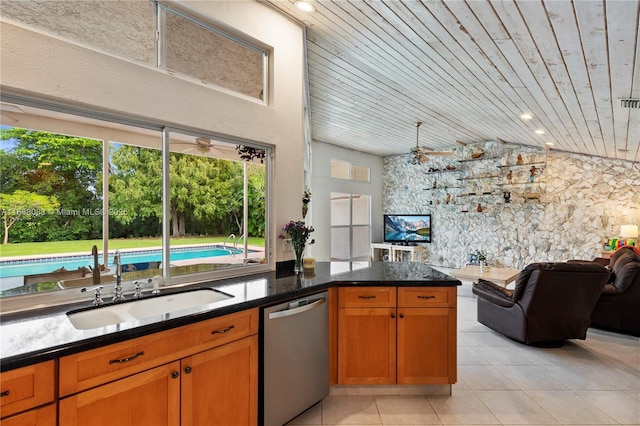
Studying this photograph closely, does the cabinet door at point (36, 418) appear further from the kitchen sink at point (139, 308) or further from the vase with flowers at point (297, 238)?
the vase with flowers at point (297, 238)

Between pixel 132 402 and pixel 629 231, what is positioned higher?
pixel 629 231

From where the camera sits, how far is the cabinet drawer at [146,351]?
1249 mm

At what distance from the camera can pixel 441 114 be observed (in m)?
5.17

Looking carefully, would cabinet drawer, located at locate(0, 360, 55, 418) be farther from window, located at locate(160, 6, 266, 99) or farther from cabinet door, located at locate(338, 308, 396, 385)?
window, located at locate(160, 6, 266, 99)

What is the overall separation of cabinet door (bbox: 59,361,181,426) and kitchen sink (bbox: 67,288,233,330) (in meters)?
0.39

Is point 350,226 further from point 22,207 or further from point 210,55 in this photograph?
point 22,207

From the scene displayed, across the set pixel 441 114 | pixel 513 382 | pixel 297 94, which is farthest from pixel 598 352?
pixel 297 94

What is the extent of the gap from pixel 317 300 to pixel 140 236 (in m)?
1.30

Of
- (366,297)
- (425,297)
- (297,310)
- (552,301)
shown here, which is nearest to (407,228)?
(552,301)

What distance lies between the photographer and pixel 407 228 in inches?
340

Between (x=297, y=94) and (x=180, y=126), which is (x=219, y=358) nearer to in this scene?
(x=180, y=126)

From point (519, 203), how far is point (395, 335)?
597 cm

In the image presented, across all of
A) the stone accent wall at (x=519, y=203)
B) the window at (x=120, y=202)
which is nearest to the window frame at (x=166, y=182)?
the window at (x=120, y=202)

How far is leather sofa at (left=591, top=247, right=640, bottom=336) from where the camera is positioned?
3.63 metres
